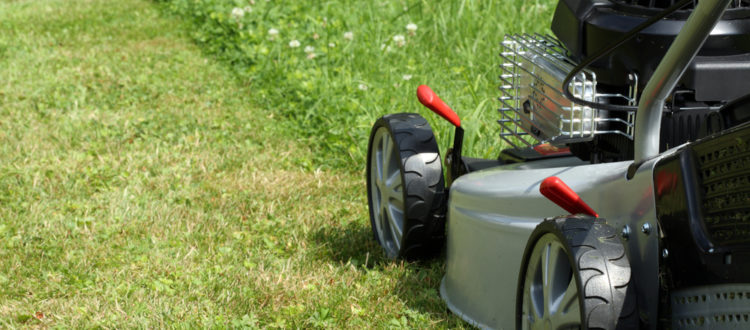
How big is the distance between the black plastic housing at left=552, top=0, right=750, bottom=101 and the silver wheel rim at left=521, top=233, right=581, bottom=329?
0.43 metres

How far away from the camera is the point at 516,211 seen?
1.91 meters

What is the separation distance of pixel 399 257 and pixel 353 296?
0.86 ft

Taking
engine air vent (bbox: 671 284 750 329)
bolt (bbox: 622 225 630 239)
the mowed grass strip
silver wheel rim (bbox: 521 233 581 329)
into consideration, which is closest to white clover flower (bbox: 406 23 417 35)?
the mowed grass strip

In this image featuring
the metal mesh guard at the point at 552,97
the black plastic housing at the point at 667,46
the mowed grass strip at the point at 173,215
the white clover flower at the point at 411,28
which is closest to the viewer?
the black plastic housing at the point at 667,46

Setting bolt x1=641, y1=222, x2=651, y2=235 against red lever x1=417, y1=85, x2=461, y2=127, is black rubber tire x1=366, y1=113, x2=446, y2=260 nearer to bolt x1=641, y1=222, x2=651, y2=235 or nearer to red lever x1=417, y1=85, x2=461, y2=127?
red lever x1=417, y1=85, x2=461, y2=127

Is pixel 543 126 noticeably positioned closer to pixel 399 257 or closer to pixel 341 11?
pixel 399 257

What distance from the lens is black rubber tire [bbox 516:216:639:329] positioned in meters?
1.48

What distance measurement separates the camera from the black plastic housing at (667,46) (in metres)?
1.80

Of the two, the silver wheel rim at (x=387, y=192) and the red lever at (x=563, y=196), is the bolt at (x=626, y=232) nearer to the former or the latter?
the red lever at (x=563, y=196)

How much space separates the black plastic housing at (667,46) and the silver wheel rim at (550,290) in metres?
0.43

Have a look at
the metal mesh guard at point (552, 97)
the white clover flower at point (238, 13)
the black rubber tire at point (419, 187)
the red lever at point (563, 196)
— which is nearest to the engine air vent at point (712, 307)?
the red lever at point (563, 196)

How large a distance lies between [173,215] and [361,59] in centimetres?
176

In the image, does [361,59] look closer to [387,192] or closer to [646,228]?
[387,192]

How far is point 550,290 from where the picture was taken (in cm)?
168
